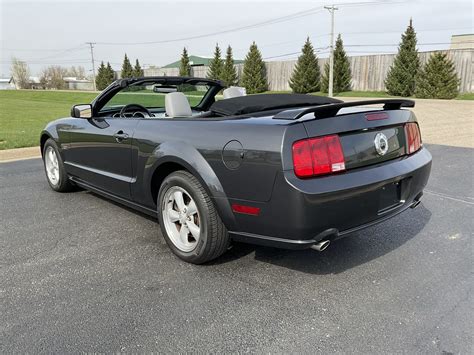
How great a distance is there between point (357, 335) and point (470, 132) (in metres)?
9.89

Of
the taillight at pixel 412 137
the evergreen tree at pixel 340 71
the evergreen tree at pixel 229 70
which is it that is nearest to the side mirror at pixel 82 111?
the taillight at pixel 412 137

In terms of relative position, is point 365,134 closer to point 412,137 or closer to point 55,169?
point 412,137

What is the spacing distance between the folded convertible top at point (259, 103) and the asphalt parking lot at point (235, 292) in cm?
117

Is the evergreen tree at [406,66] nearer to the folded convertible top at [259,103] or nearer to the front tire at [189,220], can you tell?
the folded convertible top at [259,103]

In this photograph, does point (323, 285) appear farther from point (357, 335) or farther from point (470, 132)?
point (470, 132)

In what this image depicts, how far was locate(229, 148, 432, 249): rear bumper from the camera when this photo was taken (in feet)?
7.88

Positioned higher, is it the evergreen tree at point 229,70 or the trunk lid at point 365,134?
the evergreen tree at point 229,70

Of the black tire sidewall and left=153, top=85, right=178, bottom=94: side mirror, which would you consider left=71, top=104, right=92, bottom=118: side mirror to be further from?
the black tire sidewall

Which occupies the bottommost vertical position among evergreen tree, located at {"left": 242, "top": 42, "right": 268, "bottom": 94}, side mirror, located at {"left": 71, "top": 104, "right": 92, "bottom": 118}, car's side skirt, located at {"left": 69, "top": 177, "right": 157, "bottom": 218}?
car's side skirt, located at {"left": 69, "top": 177, "right": 157, "bottom": 218}

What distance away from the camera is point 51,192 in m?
5.29

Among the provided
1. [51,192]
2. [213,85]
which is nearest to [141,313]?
[213,85]

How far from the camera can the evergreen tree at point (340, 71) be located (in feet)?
99.2

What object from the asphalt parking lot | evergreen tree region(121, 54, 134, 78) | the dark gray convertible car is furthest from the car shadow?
evergreen tree region(121, 54, 134, 78)

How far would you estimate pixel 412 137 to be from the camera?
3.16 metres
